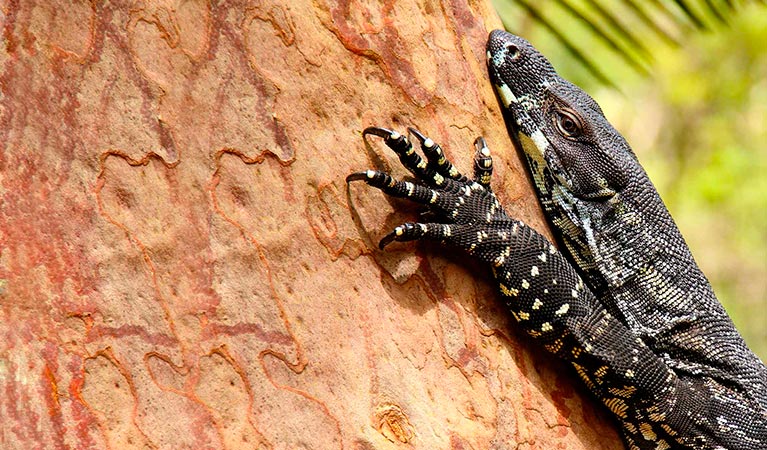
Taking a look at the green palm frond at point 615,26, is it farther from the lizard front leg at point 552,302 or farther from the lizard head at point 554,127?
the lizard front leg at point 552,302

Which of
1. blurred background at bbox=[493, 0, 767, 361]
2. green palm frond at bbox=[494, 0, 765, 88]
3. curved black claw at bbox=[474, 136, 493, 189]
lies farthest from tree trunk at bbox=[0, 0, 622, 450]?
blurred background at bbox=[493, 0, 767, 361]

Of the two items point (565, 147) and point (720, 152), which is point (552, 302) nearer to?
point (565, 147)

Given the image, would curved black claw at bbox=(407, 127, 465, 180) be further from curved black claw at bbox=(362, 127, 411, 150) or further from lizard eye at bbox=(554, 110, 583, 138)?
lizard eye at bbox=(554, 110, 583, 138)

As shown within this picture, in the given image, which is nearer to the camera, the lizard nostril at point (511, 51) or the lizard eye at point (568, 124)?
the lizard nostril at point (511, 51)

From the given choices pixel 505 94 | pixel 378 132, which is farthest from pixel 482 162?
pixel 378 132

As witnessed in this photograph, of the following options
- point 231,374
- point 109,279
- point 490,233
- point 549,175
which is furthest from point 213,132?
point 549,175

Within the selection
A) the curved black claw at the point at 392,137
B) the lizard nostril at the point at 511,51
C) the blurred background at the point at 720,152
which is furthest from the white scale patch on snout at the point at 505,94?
the blurred background at the point at 720,152
